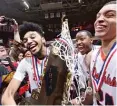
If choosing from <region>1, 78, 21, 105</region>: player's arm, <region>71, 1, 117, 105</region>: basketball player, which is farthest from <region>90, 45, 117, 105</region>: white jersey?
<region>1, 78, 21, 105</region>: player's arm

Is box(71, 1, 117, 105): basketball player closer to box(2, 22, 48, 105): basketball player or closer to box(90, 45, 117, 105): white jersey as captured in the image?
box(90, 45, 117, 105): white jersey

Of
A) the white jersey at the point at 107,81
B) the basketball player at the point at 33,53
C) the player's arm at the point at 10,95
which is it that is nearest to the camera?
the white jersey at the point at 107,81

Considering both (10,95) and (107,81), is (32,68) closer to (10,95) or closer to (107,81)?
(10,95)

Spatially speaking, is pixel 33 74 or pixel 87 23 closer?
pixel 33 74

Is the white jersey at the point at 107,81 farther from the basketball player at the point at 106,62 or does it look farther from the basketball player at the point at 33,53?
the basketball player at the point at 33,53

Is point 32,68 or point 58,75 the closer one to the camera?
point 58,75

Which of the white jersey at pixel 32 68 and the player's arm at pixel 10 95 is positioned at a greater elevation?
the white jersey at pixel 32 68

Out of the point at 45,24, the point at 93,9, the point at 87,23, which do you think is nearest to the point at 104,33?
the point at 93,9

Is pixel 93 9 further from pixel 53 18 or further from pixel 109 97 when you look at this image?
pixel 109 97

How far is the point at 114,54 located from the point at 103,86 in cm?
21

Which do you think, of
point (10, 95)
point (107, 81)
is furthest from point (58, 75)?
point (10, 95)

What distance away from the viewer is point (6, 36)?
14.9m

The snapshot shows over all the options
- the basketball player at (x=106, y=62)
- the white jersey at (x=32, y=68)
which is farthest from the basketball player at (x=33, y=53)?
the basketball player at (x=106, y=62)

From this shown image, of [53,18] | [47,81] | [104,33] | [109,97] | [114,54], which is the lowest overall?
[109,97]
